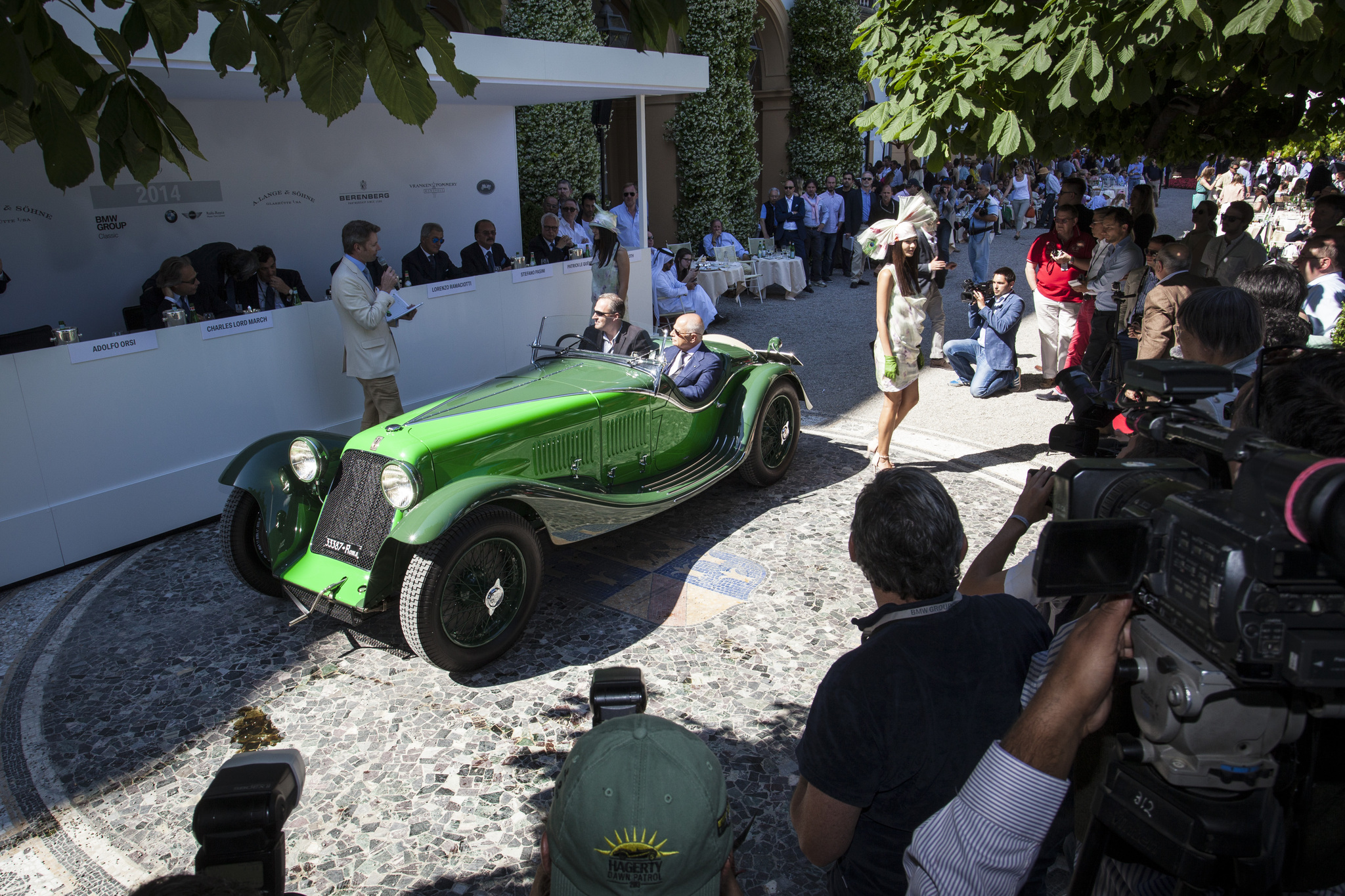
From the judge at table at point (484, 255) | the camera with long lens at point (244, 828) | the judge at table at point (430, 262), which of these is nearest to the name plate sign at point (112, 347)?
the judge at table at point (430, 262)

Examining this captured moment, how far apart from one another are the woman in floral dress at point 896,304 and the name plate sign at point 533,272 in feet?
12.0

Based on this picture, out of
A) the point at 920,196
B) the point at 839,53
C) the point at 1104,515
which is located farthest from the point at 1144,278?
the point at 839,53

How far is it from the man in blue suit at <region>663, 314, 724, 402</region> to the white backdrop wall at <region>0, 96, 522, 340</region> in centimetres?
411

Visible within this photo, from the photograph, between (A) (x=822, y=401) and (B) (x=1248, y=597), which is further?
(A) (x=822, y=401)

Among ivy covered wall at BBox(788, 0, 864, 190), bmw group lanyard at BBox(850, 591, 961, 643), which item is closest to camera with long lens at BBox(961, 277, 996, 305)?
bmw group lanyard at BBox(850, 591, 961, 643)

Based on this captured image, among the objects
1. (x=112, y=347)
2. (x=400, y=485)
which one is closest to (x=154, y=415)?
(x=112, y=347)

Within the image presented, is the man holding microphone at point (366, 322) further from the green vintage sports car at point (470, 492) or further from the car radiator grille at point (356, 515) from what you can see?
the car radiator grille at point (356, 515)

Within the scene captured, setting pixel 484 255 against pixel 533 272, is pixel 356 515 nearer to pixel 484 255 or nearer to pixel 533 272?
pixel 533 272

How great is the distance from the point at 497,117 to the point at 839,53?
32.5 ft

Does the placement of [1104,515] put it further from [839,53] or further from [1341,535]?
[839,53]

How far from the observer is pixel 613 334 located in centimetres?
580

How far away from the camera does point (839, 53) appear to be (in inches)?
696

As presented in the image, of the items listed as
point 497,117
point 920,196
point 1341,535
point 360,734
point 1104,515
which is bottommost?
point 360,734

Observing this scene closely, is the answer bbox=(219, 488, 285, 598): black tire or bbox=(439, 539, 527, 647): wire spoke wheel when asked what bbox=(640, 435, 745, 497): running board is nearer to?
bbox=(439, 539, 527, 647): wire spoke wheel
